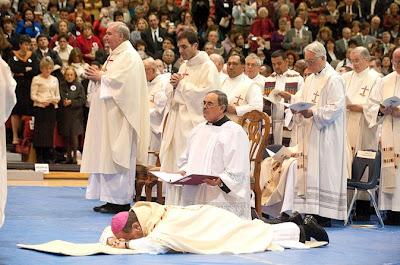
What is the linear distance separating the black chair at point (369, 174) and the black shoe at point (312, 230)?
2.19 metres

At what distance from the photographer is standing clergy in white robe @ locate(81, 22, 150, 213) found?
1007 centimetres

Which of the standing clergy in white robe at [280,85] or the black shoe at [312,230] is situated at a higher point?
the standing clergy in white robe at [280,85]

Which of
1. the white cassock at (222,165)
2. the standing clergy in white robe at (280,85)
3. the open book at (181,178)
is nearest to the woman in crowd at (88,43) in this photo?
the standing clergy in white robe at (280,85)

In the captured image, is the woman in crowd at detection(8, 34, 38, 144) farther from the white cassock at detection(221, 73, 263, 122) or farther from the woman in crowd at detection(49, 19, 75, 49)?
the white cassock at detection(221, 73, 263, 122)

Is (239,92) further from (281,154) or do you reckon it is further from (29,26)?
(29,26)

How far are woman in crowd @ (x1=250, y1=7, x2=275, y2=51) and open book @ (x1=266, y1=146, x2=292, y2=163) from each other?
30.4 ft

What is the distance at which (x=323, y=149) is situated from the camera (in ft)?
31.6

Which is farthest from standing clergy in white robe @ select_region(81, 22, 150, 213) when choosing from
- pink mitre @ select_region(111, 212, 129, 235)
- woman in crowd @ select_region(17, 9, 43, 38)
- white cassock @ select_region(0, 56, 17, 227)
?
woman in crowd @ select_region(17, 9, 43, 38)

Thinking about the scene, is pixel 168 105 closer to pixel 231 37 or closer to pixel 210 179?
pixel 210 179

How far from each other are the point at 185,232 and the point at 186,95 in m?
3.22

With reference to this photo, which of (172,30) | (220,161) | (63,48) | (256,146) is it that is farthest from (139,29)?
(220,161)

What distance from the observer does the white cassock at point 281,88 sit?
11742 mm

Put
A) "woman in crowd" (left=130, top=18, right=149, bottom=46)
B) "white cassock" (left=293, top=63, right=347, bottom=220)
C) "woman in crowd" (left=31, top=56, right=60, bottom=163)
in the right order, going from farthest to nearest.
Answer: "woman in crowd" (left=130, top=18, right=149, bottom=46)
"woman in crowd" (left=31, top=56, right=60, bottom=163)
"white cassock" (left=293, top=63, right=347, bottom=220)

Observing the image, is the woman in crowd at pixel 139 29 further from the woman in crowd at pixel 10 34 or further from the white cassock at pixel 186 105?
the white cassock at pixel 186 105
